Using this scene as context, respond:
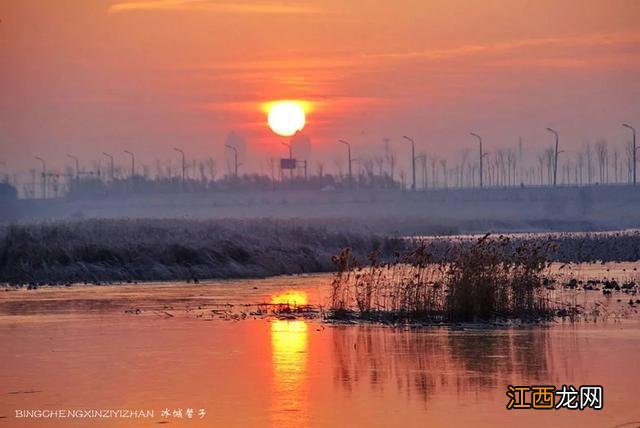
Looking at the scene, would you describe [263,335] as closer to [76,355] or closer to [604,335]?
[76,355]

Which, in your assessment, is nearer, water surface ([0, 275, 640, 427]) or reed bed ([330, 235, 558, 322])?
water surface ([0, 275, 640, 427])

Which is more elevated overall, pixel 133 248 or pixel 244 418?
pixel 133 248

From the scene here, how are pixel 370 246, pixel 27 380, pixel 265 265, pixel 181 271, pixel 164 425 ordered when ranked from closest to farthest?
pixel 164 425, pixel 27 380, pixel 181 271, pixel 265 265, pixel 370 246

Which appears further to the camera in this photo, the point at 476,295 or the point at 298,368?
the point at 476,295

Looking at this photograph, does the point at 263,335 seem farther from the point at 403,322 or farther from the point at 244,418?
the point at 244,418

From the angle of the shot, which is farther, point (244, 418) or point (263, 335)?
point (263, 335)

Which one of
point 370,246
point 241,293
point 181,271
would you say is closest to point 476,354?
point 241,293

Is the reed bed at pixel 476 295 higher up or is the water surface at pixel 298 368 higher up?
the reed bed at pixel 476 295

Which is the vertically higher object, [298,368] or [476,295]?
[476,295]

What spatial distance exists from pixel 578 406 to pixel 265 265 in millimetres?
35576

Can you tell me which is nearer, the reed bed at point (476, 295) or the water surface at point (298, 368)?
the water surface at point (298, 368)

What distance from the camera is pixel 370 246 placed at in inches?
2662

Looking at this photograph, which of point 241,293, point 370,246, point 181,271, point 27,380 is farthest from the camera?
point 370,246

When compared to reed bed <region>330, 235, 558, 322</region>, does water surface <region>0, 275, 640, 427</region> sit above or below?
below
